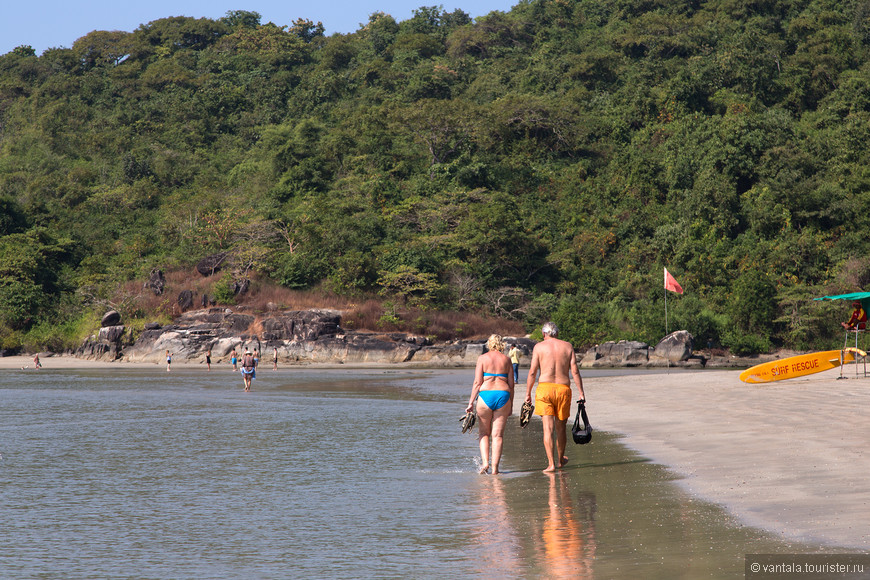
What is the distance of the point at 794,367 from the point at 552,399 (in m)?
14.1

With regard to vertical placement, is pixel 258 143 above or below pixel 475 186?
above

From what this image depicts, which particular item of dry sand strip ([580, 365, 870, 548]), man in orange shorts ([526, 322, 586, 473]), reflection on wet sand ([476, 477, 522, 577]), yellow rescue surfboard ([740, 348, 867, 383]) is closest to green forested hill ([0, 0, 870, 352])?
yellow rescue surfboard ([740, 348, 867, 383])

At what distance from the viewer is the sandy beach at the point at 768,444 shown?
7.34 m

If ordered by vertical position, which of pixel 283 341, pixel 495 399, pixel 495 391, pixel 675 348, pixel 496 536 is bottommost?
pixel 496 536

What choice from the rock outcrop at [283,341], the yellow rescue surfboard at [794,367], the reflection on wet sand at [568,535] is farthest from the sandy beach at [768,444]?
the rock outcrop at [283,341]

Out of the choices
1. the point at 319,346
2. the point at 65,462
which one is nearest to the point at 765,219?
the point at 319,346

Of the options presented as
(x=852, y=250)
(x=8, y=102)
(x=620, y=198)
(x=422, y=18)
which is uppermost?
(x=422, y=18)

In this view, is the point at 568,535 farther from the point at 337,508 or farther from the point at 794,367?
the point at 794,367

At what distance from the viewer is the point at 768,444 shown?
11375 millimetres

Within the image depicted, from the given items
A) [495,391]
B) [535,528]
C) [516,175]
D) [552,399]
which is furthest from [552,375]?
[516,175]

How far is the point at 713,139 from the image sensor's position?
5547cm

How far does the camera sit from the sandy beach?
734cm

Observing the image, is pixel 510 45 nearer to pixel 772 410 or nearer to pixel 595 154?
pixel 595 154

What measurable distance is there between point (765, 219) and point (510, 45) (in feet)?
138
